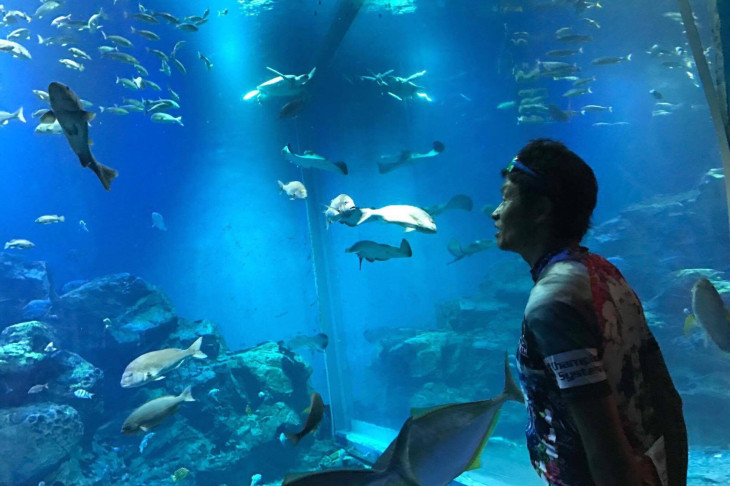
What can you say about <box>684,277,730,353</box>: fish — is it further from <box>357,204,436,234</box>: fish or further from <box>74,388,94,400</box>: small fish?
<box>74,388,94,400</box>: small fish

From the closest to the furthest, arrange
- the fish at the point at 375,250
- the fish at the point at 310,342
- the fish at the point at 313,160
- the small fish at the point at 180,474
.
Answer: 1. the fish at the point at 375,250
2. the fish at the point at 313,160
3. the small fish at the point at 180,474
4. the fish at the point at 310,342

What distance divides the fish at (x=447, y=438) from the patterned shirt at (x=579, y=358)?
46 centimetres

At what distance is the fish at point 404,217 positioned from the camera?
506 cm

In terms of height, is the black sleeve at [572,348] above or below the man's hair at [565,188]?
below

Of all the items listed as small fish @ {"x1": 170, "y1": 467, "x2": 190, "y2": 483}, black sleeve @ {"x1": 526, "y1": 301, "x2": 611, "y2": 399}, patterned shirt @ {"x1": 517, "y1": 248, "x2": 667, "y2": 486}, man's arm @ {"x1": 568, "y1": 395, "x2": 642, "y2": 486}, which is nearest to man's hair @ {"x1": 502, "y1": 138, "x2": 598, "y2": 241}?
patterned shirt @ {"x1": 517, "y1": 248, "x2": 667, "y2": 486}

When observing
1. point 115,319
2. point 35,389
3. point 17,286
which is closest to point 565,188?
point 35,389

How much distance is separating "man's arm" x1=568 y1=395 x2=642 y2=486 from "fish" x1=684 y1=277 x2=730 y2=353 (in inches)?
118

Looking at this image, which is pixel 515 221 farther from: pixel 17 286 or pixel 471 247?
pixel 17 286

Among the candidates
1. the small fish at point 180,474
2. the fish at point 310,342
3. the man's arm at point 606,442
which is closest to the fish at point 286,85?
the fish at point 310,342

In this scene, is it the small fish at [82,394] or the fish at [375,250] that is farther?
the small fish at [82,394]

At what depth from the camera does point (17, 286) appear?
52.7 feet

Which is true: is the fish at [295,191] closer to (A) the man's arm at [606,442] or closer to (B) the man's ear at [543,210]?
(B) the man's ear at [543,210]

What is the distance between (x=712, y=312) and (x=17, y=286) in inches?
793

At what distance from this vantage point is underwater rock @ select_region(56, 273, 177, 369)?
12.1 meters
